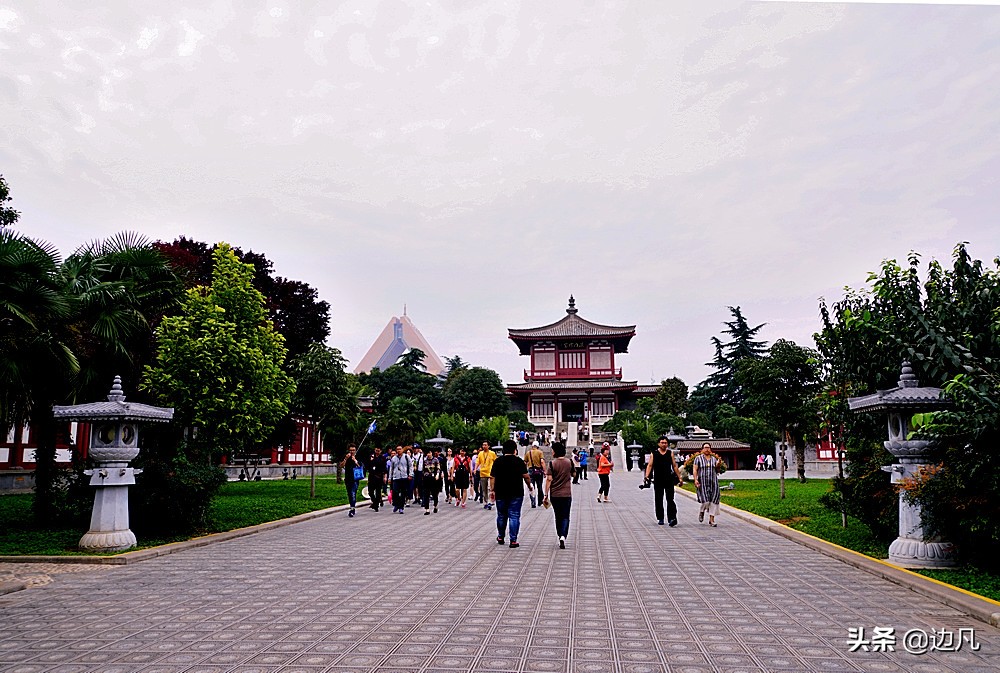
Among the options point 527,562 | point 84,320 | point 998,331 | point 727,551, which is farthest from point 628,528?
point 84,320

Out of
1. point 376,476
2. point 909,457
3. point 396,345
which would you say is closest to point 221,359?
point 376,476

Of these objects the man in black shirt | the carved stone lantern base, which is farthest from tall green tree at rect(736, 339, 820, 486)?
the carved stone lantern base

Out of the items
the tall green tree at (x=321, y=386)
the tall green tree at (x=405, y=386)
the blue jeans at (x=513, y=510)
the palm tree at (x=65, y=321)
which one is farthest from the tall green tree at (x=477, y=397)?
the blue jeans at (x=513, y=510)

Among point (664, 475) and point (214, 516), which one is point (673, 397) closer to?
point (664, 475)

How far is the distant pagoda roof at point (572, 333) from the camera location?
210 ft

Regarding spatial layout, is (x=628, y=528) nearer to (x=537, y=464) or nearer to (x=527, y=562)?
(x=537, y=464)

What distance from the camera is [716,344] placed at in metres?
69.5

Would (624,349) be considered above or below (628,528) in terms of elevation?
above

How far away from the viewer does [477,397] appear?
178 feet

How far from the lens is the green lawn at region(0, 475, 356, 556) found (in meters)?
10.7

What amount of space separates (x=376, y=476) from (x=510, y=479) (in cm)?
808

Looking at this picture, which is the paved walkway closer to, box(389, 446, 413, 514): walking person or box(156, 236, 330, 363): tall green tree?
box(389, 446, 413, 514): walking person

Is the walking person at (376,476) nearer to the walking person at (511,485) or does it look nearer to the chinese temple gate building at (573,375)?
the walking person at (511,485)

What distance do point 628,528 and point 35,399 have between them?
1097 centimetres
